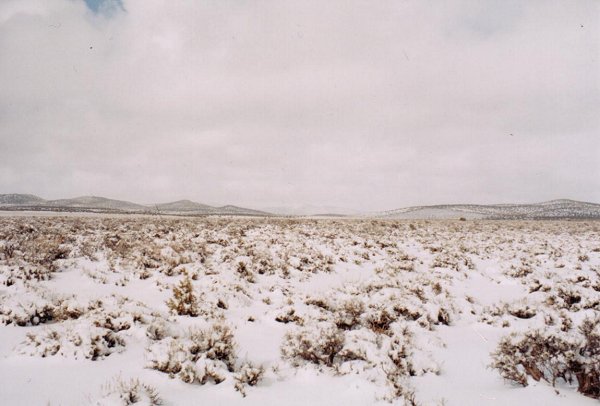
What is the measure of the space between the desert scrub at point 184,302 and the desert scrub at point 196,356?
1.09 meters

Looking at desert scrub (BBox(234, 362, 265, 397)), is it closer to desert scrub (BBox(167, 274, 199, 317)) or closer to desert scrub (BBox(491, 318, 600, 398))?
desert scrub (BBox(167, 274, 199, 317))

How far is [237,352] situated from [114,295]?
3574 mm

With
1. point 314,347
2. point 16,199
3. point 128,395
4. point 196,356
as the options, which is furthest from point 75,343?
point 16,199

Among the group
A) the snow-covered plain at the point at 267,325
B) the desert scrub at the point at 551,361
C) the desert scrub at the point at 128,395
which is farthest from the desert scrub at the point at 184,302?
the desert scrub at the point at 551,361

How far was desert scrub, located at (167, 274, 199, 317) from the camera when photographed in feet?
21.1

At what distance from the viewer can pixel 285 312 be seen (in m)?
6.60

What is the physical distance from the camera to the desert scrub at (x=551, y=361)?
4184 mm

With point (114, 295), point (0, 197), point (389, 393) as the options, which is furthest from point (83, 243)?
point (0, 197)

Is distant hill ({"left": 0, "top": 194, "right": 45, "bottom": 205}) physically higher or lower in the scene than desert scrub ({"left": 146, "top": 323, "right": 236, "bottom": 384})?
higher

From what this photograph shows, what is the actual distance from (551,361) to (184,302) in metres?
6.48

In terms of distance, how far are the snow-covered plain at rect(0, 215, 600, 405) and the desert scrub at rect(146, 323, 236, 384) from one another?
21mm

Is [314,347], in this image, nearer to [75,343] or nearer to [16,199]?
[75,343]

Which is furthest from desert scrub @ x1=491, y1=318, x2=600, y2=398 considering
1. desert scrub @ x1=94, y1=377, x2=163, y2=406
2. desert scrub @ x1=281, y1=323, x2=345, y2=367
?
desert scrub @ x1=94, y1=377, x2=163, y2=406

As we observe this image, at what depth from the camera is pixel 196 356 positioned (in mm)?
4645
